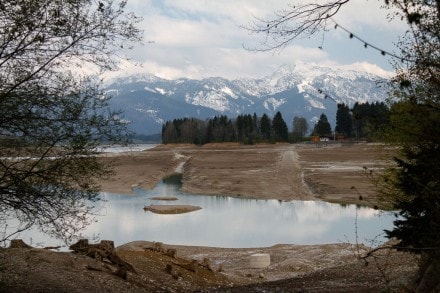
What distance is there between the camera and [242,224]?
137ft

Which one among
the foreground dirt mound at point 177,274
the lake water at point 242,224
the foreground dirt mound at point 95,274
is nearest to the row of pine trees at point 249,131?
the lake water at point 242,224

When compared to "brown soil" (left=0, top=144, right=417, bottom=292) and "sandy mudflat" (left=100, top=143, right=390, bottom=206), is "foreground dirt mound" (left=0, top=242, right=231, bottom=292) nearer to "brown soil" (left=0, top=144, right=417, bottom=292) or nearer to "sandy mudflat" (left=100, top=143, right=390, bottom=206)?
"brown soil" (left=0, top=144, right=417, bottom=292)

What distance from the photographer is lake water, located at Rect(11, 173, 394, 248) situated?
36.0 m

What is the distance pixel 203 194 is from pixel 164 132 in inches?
4995

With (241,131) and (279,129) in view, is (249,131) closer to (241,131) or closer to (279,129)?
(241,131)

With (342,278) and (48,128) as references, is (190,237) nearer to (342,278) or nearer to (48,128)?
(342,278)

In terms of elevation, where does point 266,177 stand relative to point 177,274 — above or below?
below

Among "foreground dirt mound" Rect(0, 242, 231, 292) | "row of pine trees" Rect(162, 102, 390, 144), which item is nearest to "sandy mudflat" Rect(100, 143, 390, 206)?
"foreground dirt mound" Rect(0, 242, 231, 292)

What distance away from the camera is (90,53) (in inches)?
389

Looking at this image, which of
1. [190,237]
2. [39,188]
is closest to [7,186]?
[39,188]

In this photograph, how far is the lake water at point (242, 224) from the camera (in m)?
36.0

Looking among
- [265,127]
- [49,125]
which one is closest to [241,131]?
[265,127]

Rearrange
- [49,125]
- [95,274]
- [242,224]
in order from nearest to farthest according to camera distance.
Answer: [49,125], [95,274], [242,224]

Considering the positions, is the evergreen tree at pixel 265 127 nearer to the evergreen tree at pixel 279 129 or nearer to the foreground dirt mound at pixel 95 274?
the evergreen tree at pixel 279 129
